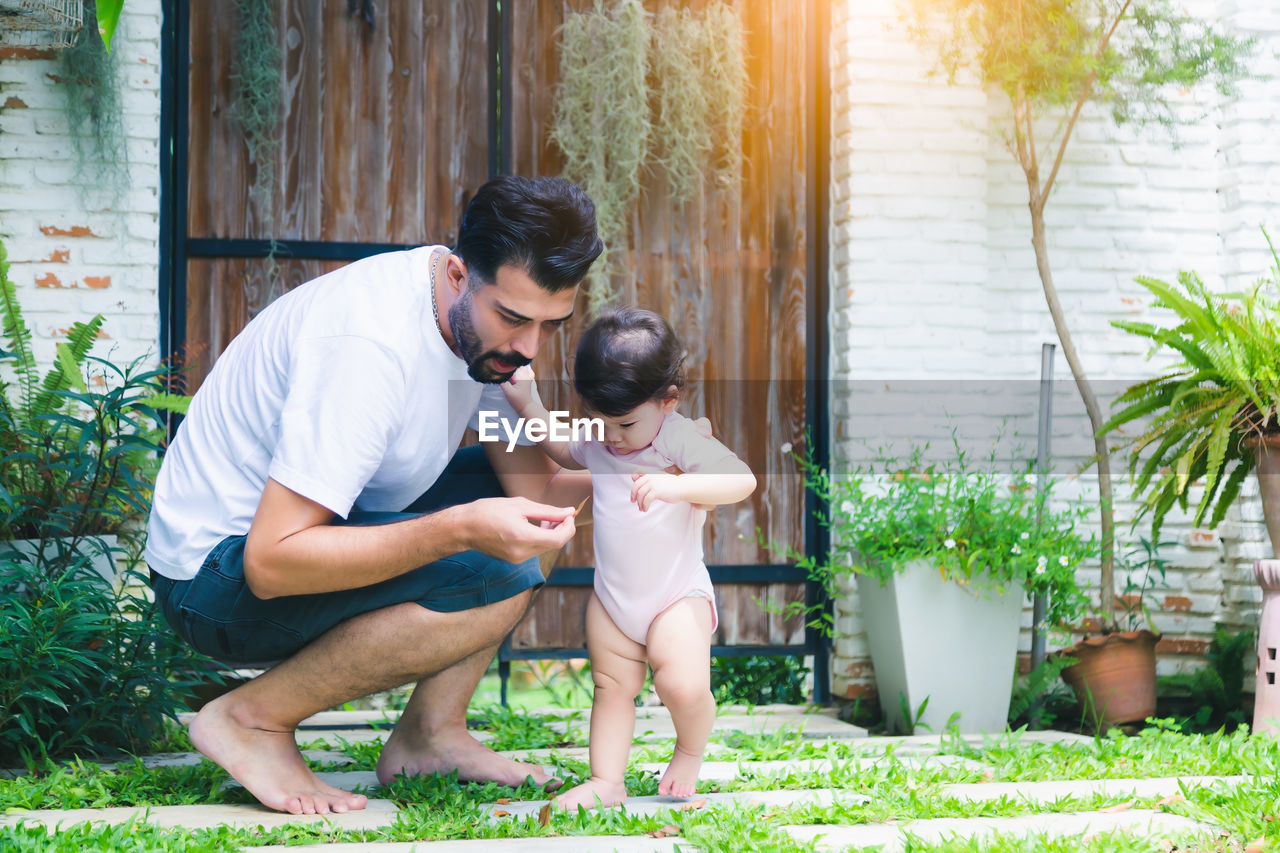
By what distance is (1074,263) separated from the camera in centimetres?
354

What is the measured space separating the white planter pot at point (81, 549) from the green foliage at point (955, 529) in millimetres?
1849

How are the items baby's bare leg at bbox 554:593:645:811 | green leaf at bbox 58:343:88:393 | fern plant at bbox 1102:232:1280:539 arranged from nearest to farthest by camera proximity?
baby's bare leg at bbox 554:593:645:811, green leaf at bbox 58:343:88:393, fern plant at bbox 1102:232:1280:539

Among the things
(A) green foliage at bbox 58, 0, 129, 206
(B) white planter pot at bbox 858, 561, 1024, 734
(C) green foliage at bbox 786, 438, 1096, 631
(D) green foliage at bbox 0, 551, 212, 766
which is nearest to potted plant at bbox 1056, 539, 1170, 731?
(C) green foliage at bbox 786, 438, 1096, 631

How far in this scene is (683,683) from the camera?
196 cm

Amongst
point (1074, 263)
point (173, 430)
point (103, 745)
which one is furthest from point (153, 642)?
point (1074, 263)

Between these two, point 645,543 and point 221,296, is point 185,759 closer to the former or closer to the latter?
point 645,543

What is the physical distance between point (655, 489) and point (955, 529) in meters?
1.38

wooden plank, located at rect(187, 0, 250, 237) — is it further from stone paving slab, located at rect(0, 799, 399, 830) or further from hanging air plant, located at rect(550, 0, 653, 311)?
stone paving slab, located at rect(0, 799, 399, 830)

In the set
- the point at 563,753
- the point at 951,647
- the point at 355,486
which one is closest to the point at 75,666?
the point at 355,486

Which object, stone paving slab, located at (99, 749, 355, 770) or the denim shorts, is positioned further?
stone paving slab, located at (99, 749, 355, 770)

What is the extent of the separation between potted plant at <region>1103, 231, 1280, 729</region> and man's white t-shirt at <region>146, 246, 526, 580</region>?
1.97m

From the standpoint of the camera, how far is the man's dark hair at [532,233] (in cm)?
185

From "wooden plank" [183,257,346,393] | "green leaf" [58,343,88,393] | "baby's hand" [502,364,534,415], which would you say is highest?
"wooden plank" [183,257,346,393]

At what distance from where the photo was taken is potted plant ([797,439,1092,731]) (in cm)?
294
